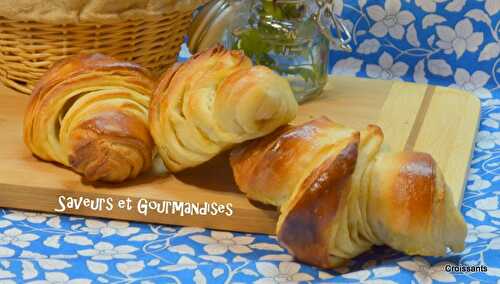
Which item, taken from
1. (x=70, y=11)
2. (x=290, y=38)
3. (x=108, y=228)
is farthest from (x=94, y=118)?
(x=290, y=38)

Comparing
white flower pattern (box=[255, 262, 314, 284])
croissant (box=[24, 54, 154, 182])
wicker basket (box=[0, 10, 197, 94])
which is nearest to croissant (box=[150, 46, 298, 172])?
croissant (box=[24, 54, 154, 182])

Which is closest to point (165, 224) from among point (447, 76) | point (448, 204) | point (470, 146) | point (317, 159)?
point (317, 159)

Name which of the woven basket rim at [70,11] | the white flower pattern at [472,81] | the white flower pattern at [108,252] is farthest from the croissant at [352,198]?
the white flower pattern at [472,81]

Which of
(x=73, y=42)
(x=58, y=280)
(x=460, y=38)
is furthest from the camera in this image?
(x=460, y=38)

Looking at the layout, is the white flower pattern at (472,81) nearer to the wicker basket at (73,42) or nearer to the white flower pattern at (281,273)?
the wicker basket at (73,42)

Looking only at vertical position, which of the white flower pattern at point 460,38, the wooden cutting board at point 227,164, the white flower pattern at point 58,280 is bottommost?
the white flower pattern at point 58,280

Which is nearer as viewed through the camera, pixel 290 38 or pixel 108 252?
pixel 108 252

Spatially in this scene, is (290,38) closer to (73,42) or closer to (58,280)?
(73,42)

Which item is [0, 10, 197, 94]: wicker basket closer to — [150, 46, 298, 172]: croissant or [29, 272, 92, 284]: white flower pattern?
[150, 46, 298, 172]: croissant
